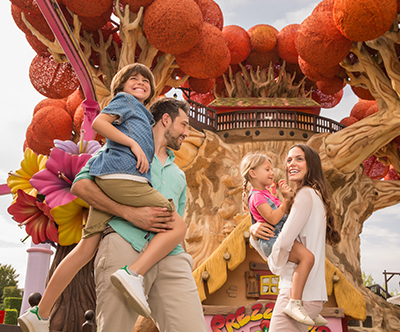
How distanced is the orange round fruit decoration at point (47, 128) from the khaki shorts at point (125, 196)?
386 inches

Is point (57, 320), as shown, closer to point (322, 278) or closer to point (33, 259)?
point (322, 278)

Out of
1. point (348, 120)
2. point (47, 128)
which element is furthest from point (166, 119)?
point (348, 120)

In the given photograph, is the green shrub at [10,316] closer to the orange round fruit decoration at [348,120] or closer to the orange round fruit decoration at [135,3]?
the orange round fruit decoration at [135,3]

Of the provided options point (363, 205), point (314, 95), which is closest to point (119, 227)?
point (363, 205)

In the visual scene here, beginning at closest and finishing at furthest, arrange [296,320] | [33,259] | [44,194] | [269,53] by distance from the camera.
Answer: [296,320] → [44,194] → [33,259] → [269,53]

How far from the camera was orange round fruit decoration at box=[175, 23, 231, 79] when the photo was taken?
880 centimetres

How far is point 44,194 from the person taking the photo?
221cm

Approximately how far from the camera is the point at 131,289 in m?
1.35

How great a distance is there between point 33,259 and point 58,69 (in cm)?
565

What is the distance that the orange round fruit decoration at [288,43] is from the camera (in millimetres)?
11578

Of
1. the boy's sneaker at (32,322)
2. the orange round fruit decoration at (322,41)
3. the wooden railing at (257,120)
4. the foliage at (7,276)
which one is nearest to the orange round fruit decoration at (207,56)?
the wooden railing at (257,120)

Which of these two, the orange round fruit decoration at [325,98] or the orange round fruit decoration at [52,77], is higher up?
the orange round fruit decoration at [325,98]

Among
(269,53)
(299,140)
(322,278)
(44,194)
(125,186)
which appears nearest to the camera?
(125,186)

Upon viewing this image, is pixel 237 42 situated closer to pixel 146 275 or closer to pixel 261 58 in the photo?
pixel 261 58
